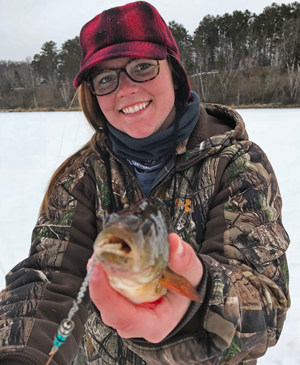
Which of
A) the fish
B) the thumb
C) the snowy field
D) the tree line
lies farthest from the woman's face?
the tree line

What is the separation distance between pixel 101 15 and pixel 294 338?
3.09 metres

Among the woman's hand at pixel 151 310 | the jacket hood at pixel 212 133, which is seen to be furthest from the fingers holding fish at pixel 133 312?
the jacket hood at pixel 212 133

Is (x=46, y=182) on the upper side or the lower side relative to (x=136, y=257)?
lower

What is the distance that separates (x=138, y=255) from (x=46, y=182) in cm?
630

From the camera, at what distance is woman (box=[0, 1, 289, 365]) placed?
4.32 ft

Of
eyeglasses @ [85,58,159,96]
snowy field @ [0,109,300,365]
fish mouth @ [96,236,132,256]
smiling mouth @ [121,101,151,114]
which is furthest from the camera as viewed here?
snowy field @ [0,109,300,365]

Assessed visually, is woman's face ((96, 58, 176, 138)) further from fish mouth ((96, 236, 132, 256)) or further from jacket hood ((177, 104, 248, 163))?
fish mouth ((96, 236, 132, 256))

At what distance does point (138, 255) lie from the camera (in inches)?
34.0

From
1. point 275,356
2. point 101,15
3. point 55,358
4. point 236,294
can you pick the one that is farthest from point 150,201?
point 275,356

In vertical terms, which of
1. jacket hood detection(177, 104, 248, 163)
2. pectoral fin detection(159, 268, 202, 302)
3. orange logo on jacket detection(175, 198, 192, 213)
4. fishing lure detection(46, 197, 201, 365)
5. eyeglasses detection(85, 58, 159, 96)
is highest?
eyeglasses detection(85, 58, 159, 96)

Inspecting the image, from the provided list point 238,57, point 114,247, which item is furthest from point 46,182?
point 238,57

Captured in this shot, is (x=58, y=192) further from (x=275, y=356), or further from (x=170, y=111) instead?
(x=275, y=356)

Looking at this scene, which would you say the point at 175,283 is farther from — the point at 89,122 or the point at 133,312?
the point at 89,122

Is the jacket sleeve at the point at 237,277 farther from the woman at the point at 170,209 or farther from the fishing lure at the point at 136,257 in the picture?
the fishing lure at the point at 136,257
